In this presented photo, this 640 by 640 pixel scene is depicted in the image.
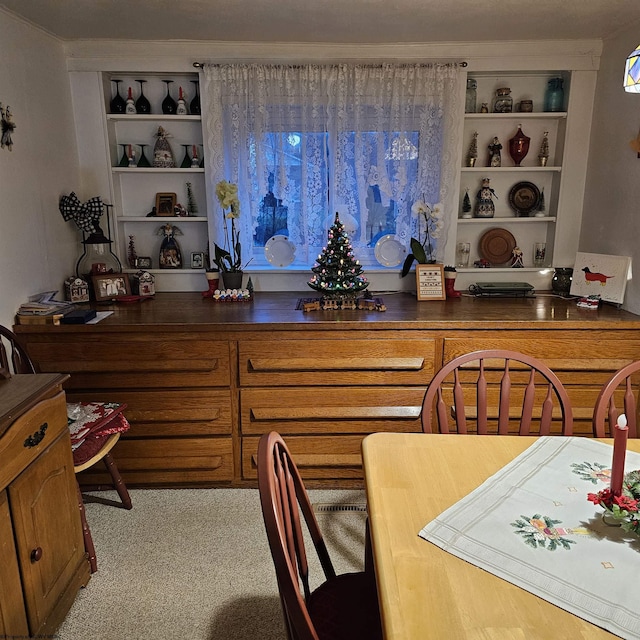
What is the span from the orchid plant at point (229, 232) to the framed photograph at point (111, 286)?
0.51 meters

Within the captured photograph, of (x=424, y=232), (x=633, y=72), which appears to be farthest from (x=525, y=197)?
(x=633, y=72)

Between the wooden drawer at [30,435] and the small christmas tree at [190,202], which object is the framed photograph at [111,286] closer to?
the small christmas tree at [190,202]

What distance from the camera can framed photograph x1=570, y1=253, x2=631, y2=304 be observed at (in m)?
2.59

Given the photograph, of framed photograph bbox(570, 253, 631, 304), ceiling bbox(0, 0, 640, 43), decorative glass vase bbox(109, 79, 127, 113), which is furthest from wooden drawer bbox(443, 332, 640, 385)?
decorative glass vase bbox(109, 79, 127, 113)

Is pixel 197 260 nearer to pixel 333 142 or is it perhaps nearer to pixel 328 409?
pixel 333 142

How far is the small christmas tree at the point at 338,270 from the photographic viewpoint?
2693 mm

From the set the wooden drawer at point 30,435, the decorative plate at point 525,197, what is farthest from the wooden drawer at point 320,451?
the decorative plate at point 525,197

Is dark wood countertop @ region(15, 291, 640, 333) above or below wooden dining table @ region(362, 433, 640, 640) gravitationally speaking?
above

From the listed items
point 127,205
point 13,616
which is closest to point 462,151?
point 127,205

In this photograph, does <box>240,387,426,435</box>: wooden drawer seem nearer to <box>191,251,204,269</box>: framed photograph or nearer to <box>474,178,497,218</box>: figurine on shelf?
<box>191,251,204,269</box>: framed photograph

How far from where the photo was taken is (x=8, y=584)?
1441 mm

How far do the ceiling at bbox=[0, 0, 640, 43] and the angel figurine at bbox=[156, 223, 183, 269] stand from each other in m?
1.02

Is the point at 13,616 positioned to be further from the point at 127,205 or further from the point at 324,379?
the point at 127,205

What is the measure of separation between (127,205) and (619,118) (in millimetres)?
2719
